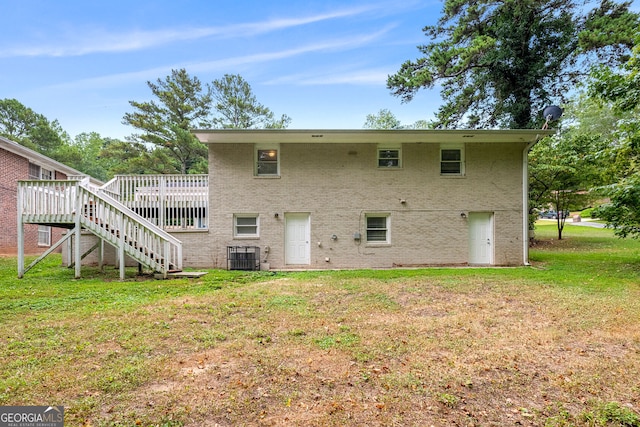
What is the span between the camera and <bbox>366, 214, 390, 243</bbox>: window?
10992 millimetres

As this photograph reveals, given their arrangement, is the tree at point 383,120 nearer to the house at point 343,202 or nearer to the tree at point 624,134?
the house at point 343,202

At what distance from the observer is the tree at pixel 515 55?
49.9 feet

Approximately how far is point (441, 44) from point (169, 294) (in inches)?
729

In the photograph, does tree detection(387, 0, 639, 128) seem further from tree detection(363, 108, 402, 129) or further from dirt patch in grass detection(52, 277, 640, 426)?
tree detection(363, 108, 402, 129)

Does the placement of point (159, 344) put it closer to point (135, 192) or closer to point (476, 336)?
point (476, 336)

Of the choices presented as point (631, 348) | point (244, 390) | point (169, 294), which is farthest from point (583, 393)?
point (169, 294)

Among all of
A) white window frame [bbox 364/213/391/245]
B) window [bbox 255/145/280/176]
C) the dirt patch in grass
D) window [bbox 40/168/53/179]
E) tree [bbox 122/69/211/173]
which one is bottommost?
the dirt patch in grass

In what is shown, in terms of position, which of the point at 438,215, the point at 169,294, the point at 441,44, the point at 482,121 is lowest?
the point at 169,294

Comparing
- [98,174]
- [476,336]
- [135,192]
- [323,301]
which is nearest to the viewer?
[476,336]

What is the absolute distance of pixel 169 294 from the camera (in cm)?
659

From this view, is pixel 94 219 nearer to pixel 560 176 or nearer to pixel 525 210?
pixel 525 210

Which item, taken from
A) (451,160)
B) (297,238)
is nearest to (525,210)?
(451,160)

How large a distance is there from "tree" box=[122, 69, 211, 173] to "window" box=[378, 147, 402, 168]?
18.7 metres

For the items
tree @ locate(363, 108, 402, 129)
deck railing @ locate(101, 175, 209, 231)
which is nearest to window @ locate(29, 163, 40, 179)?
deck railing @ locate(101, 175, 209, 231)
